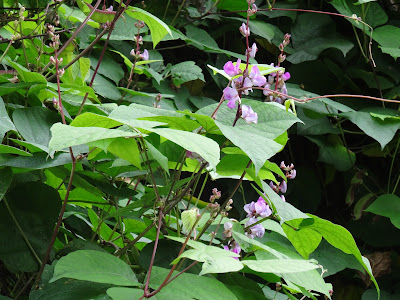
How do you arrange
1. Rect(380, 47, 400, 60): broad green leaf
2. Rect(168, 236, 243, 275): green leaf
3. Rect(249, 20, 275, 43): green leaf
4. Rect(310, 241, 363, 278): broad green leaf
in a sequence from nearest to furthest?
Rect(168, 236, 243, 275): green leaf < Rect(310, 241, 363, 278): broad green leaf < Rect(380, 47, 400, 60): broad green leaf < Rect(249, 20, 275, 43): green leaf

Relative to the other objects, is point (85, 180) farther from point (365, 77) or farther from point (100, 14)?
point (365, 77)

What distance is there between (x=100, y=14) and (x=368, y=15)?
58.7 inches

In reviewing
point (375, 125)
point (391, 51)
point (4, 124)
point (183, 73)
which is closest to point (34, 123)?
point (4, 124)

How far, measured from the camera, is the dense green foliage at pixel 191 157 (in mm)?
577

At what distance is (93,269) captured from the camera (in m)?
0.56

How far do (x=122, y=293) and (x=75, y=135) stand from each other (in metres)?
0.15

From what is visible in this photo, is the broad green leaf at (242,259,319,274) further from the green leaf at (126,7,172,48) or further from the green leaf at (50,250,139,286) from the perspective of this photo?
the green leaf at (126,7,172,48)

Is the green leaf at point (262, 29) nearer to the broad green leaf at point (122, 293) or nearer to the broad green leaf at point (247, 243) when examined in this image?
the broad green leaf at point (247, 243)

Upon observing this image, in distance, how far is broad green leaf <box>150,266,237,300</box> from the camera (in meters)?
0.53

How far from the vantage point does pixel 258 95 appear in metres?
2.02

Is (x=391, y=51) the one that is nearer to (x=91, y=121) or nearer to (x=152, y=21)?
(x=152, y=21)

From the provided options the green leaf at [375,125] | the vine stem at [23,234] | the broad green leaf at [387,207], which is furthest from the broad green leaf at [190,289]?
the broad green leaf at [387,207]

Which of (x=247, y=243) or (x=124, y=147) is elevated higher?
(x=124, y=147)

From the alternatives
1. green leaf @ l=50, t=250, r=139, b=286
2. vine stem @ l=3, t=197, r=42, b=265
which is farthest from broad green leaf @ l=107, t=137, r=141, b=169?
vine stem @ l=3, t=197, r=42, b=265
